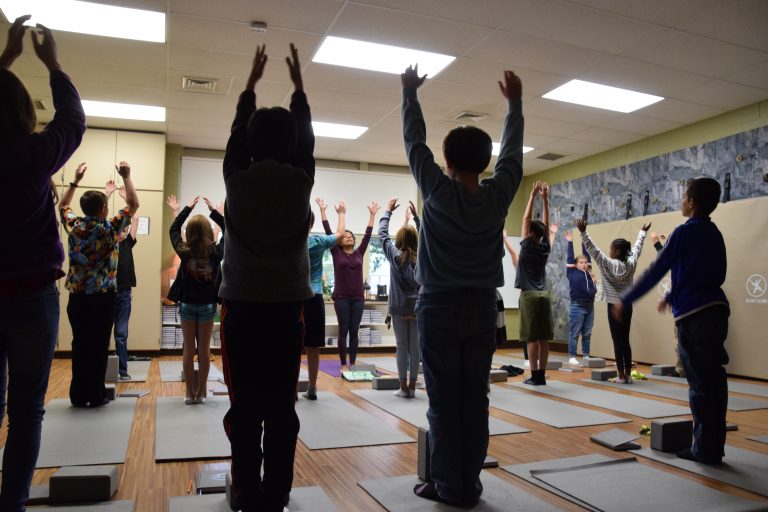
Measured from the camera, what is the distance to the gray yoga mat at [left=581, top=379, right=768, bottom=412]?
4.61m

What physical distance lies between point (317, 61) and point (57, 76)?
390 centimetres

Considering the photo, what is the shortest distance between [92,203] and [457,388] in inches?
113

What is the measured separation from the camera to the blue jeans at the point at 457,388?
2154 mm


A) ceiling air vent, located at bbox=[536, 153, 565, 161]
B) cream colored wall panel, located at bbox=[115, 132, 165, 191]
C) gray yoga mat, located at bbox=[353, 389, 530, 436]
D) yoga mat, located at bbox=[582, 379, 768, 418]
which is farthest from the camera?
ceiling air vent, located at bbox=[536, 153, 565, 161]

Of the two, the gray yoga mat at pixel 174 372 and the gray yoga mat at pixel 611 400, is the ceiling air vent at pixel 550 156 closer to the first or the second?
the gray yoga mat at pixel 611 400

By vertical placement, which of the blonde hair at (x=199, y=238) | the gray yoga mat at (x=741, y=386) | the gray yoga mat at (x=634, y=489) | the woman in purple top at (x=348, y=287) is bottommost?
the gray yoga mat at (x=741, y=386)

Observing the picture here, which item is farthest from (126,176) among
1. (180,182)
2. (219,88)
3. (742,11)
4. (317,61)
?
(180,182)

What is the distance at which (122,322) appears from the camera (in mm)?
5285

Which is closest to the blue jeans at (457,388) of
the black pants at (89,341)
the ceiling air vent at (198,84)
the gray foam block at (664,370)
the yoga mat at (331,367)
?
the black pants at (89,341)

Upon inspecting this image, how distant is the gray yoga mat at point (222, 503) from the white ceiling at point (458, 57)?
3.50 m

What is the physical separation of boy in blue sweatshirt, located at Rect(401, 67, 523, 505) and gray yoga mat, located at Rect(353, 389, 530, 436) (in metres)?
1.39

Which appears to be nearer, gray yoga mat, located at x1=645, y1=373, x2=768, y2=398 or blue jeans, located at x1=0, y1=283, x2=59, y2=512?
blue jeans, located at x1=0, y1=283, x2=59, y2=512

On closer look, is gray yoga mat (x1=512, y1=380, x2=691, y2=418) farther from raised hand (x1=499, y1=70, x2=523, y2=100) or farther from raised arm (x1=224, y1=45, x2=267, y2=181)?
raised arm (x1=224, y1=45, x2=267, y2=181)

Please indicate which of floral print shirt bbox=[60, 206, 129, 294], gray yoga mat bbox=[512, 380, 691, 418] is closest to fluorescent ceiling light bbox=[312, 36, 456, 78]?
floral print shirt bbox=[60, 206, 129, 294]
